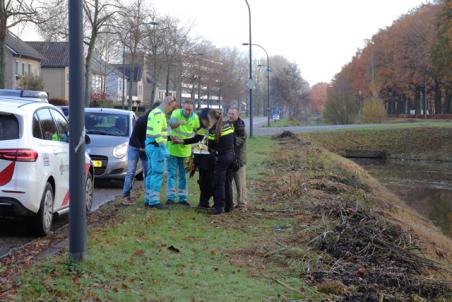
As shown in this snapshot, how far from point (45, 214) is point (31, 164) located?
79 centimetres

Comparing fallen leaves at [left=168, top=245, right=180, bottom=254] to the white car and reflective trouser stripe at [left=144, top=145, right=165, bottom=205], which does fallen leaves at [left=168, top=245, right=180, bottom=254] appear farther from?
reflective trouser stripe at [left=144, top=145, right=165, bottom=205]

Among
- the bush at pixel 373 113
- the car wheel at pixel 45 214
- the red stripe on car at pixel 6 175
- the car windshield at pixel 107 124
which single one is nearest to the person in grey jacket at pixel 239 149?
the car wheel at pixel 45 214

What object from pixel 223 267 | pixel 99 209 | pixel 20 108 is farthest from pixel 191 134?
pixel 223 267

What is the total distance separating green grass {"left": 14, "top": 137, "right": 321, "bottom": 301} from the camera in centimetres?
541

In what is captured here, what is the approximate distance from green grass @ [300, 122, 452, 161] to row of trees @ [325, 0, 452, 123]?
45.5 feet

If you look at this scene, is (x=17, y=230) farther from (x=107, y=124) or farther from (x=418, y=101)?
(x=418, y=101)

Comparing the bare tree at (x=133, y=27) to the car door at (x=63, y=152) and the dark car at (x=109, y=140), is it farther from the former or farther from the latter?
the car door at (x=63, y=152)

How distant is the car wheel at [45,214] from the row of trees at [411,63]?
188 ft

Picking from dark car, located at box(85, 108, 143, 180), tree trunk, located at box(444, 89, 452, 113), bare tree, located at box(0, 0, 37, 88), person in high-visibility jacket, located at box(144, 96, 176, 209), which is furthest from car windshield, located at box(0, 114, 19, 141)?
tree trunk, located at box(444, 89, 452, 113)

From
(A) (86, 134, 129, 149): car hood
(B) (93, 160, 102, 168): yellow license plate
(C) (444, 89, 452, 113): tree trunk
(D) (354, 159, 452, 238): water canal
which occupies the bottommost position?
(D) (354, 159, 452, 238): water canal

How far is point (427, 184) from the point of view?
2942 cm

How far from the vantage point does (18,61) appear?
62.6m

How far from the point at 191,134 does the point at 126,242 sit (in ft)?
11.9

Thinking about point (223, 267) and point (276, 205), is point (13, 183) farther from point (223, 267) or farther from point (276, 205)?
point (276, 205)
